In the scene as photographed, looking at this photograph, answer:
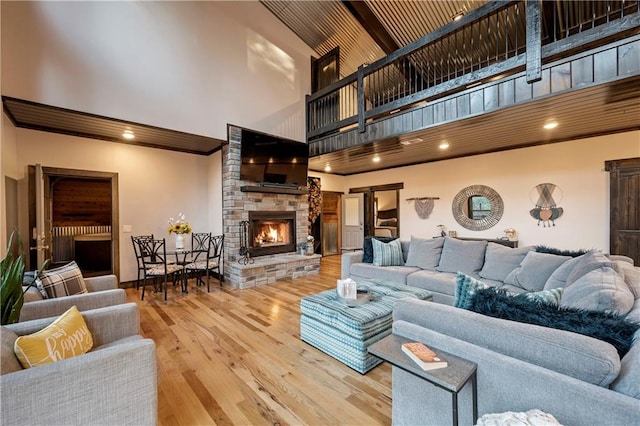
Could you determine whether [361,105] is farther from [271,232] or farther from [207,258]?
[207,258]

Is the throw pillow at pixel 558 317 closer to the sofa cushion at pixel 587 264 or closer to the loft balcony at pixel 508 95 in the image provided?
the sofa cushion at pixel 587 264

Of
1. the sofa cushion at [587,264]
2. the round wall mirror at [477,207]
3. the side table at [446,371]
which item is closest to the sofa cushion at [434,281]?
the sofa cushion at [587,264]

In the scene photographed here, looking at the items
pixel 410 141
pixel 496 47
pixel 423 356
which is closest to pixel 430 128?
pixel 410 141

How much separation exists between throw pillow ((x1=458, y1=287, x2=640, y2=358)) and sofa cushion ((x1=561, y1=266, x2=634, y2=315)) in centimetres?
22

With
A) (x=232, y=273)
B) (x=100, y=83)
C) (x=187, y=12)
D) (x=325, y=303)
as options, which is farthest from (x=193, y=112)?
(x=325, y=303)

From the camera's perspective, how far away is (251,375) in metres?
2.15

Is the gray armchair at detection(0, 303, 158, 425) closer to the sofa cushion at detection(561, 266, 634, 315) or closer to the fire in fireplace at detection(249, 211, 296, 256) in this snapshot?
the sofa cushion at detection(561, 266, 634, 315)

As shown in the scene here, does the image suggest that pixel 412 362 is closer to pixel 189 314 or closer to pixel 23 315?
pixel 23 315

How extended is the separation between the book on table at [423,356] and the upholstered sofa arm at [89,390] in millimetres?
1360

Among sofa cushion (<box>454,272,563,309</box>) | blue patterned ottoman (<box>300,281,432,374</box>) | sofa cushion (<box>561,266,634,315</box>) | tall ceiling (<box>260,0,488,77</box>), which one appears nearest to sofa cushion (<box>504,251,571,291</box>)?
blue patterned ottoman (<box>300,281,432,374</box>)

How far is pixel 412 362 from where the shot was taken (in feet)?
4.04

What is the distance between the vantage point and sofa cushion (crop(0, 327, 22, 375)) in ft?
3.81

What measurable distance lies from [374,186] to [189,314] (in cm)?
589

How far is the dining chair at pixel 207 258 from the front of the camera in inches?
179
